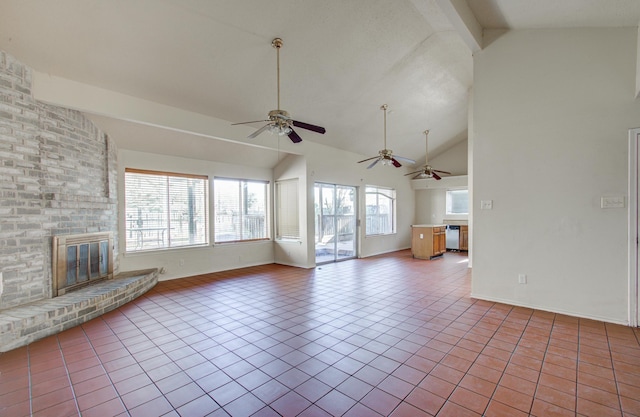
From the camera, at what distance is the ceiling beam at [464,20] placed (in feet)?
10.6

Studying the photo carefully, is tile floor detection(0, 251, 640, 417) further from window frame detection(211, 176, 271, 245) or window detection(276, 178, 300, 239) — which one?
window detection(276, 178, 300, 239)

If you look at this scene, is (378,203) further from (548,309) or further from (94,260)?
(94,260)

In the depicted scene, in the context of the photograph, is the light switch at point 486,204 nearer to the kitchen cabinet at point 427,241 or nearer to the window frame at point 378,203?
the kitchen cabinet at point 427,241

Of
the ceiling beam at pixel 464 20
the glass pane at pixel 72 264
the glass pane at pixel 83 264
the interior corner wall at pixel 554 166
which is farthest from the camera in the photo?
the glass pane at pixel 83 264

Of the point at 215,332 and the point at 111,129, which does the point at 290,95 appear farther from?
the point at 215,332

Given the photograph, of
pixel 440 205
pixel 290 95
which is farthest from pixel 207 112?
pixel 440 205

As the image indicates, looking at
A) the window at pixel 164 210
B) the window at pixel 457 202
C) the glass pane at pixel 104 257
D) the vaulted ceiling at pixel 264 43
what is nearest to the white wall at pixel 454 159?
the window at pixel 457 202

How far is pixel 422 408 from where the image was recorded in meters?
2.00

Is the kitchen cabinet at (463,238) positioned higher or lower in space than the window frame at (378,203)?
lower

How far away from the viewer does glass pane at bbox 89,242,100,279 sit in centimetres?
440

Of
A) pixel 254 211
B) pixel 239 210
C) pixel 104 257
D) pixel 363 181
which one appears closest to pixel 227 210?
pixel 239 210

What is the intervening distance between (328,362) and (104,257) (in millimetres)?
4027

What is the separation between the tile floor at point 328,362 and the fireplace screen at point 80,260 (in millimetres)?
747

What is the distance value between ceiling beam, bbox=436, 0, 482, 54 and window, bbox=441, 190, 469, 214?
22.1 feet
